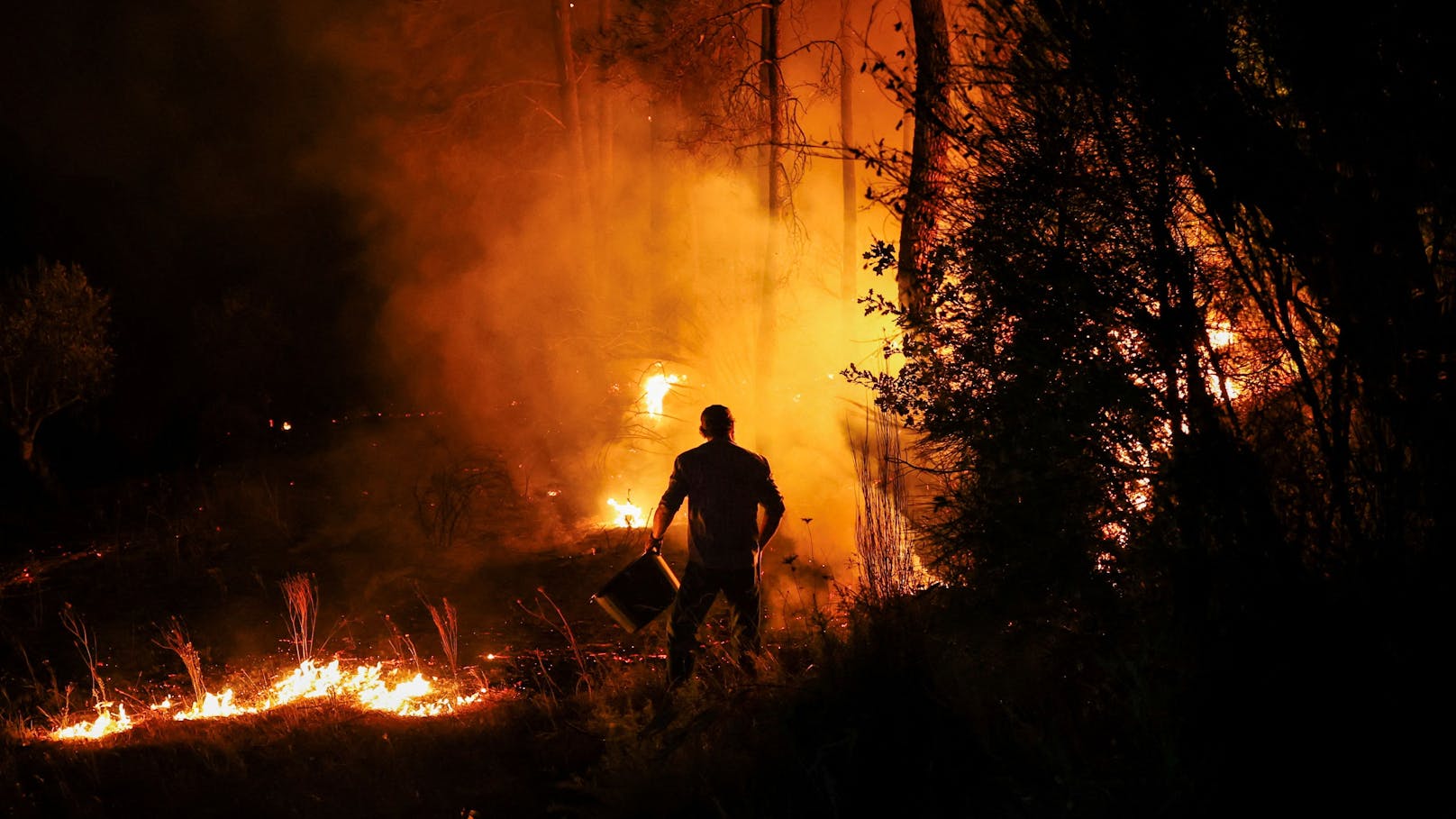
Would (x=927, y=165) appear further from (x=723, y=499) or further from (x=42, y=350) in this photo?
(x=42, y=350)

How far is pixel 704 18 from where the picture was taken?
35.2 ft

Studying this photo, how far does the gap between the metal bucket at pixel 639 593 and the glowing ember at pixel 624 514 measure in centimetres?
633

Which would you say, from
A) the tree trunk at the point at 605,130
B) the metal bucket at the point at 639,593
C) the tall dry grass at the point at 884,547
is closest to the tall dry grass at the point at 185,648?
the metal bucket at the point at 639,593

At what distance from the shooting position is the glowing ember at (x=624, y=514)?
12220 mm

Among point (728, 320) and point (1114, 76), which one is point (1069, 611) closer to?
point (1114, 76)

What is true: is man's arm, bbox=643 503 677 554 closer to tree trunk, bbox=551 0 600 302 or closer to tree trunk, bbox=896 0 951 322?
tree trunk, bbox=896 0 951 322

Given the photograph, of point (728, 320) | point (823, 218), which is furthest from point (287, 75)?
point (728, 320)

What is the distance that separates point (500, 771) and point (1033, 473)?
2.99 m

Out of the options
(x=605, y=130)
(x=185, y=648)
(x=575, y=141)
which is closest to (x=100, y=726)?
(x=185, y=648)

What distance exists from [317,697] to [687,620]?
8.07 ft

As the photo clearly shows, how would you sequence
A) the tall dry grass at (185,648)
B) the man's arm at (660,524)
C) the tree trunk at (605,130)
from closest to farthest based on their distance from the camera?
the man's arm at (660,524) → the tall dry grass at (185,648) → the tree trunk at (605,130)

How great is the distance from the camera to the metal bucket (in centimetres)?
557

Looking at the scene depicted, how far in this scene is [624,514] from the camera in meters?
12.7

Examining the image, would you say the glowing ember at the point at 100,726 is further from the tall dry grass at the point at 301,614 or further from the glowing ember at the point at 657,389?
the glowing ember at the point at 657,389
